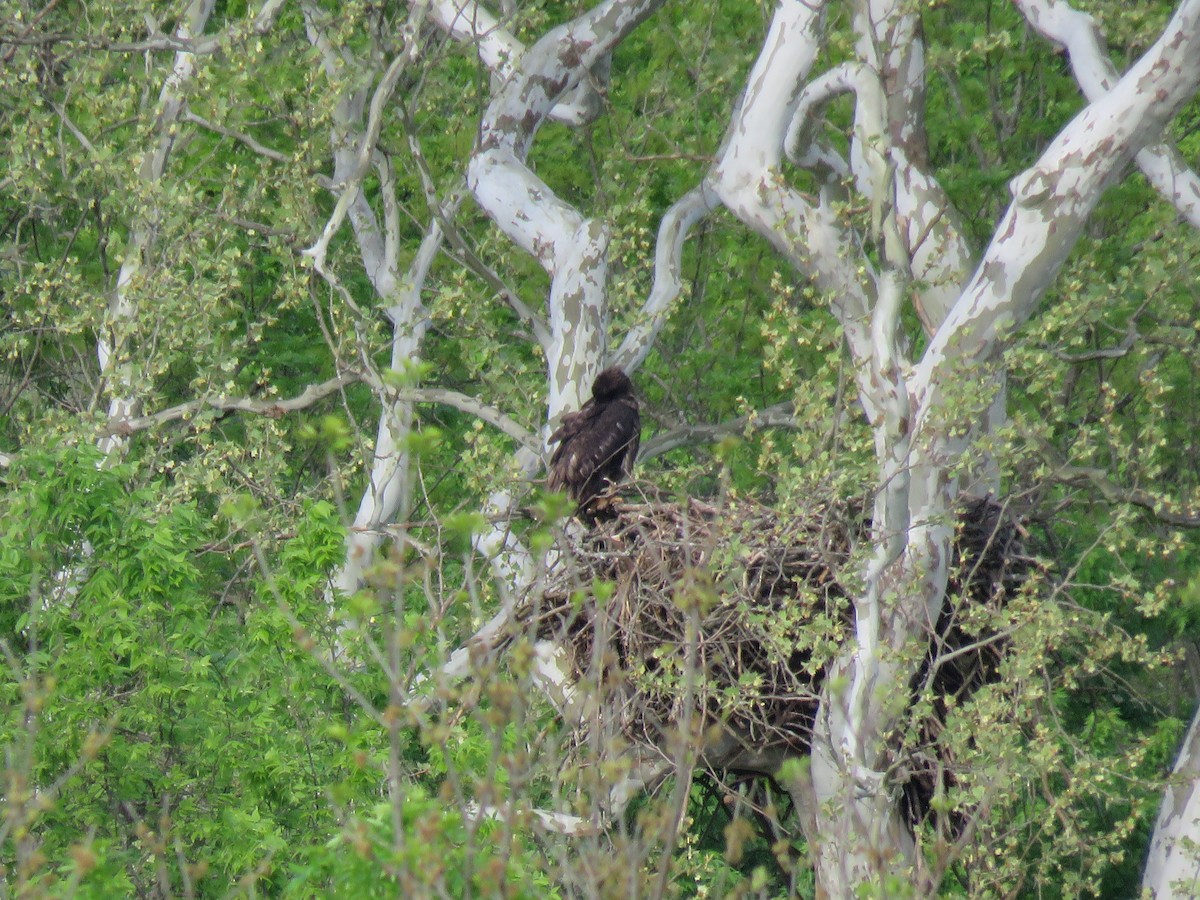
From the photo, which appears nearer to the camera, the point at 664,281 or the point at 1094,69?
the point at 1094,69

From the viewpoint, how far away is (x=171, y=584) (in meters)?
8.80

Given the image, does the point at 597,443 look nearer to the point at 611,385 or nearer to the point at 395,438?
the point at 611,385

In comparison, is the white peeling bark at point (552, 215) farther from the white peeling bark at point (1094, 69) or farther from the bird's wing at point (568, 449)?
the white peeling bark at point (1094, 69)

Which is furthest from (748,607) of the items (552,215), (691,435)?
(691,435)

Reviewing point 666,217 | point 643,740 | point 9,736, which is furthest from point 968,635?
point 9,736

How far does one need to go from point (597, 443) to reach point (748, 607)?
1814mm

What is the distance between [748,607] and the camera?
8.37 meters

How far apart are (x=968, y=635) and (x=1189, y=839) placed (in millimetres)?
1576

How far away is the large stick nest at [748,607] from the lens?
28.1 feet

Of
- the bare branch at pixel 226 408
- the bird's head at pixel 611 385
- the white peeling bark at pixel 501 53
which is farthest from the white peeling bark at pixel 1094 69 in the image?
the bare branch at pixel 226 408

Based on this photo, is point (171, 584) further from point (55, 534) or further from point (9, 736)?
point (9, 736)

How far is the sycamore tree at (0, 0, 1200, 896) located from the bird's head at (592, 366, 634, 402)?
0.15m

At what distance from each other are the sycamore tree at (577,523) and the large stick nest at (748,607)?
0.08 m

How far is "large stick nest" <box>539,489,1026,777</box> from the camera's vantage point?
28.1 ft
